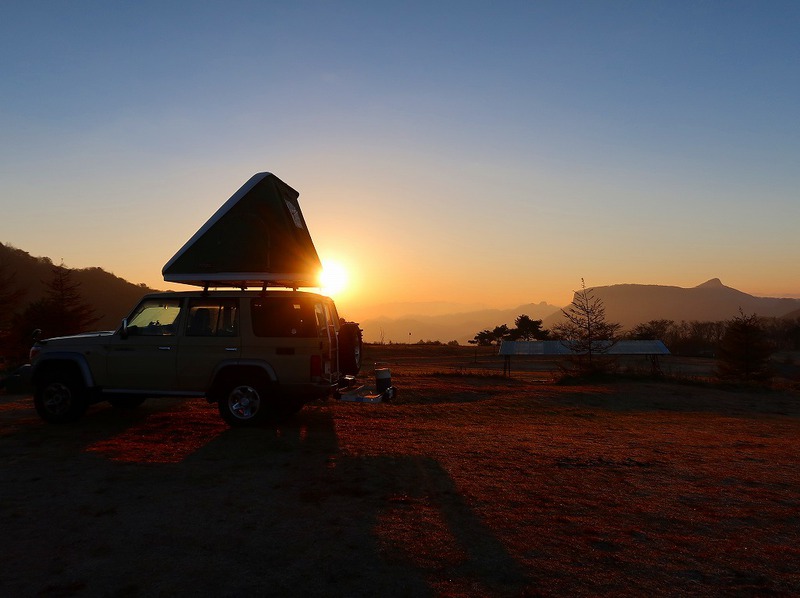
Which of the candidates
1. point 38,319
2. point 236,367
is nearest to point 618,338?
point 236,367

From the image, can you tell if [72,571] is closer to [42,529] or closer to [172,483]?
[42,529]

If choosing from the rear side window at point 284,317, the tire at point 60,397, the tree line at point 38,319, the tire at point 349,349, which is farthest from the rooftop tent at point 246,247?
the tree line at point 38,319

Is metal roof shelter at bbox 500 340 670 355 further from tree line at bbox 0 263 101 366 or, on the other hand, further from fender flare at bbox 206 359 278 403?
tree line at bbox 0 263 101 366

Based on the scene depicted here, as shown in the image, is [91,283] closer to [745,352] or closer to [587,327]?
[587,327]

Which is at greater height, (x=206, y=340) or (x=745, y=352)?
(x=206, y=340)

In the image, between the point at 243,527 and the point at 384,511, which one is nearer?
the point at 243,527

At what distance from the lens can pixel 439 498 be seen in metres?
6.36

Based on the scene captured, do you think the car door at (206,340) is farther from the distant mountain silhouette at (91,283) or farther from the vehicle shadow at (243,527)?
the distant mountain silhouette at (91,283)

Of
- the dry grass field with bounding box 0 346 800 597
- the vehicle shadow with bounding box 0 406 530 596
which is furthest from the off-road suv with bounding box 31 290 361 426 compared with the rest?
the vehicle shadow with bounding box 0 406 530 596

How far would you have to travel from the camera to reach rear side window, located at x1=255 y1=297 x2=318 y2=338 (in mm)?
9789

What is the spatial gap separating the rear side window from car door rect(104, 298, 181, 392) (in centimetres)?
150

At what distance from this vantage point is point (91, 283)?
12494cm

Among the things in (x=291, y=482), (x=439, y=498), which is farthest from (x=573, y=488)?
(x=291, y=482)

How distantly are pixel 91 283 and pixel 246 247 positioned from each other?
131762mm
